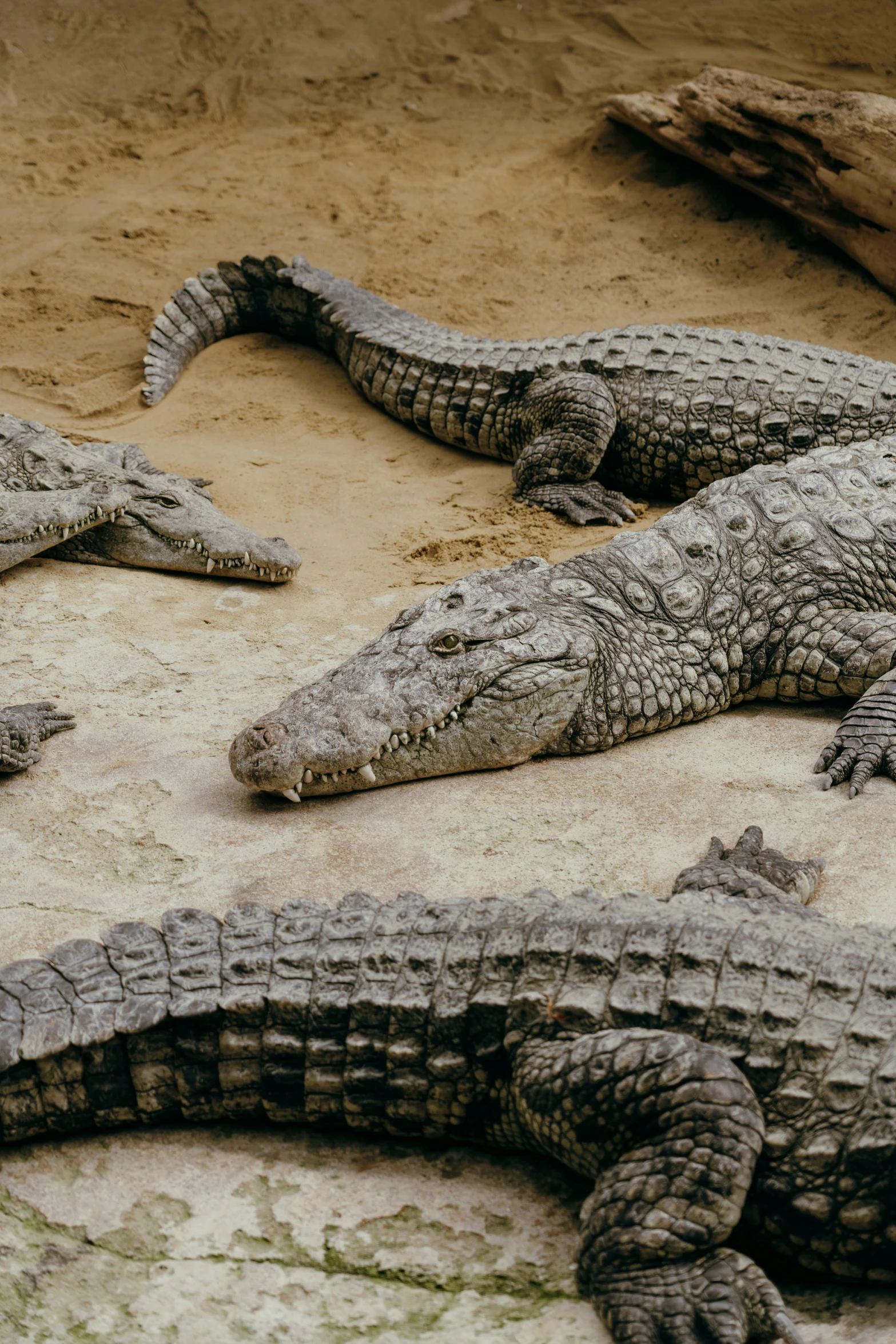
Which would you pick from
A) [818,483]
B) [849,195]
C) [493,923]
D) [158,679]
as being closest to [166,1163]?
[493,923]

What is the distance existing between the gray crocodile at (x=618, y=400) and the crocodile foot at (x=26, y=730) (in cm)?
320

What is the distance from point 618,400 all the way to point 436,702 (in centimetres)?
333

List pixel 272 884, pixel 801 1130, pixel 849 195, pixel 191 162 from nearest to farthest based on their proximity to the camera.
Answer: pixel 801 1130, pixel 272 884, pixel 849 195, pixel 191 162

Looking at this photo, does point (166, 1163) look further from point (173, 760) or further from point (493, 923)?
point (173, 760)

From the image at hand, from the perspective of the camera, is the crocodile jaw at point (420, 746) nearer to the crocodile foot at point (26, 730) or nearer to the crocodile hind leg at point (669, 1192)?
the crocodile foot at point (26, 730)

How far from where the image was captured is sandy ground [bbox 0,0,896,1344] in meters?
2.78

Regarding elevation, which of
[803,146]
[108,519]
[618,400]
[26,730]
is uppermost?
[803,146]

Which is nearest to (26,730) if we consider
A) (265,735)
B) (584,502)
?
(265,735)

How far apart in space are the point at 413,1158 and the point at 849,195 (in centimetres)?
762

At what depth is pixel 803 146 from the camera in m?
8.80

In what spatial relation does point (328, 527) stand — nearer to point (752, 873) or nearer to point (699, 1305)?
point (752, 873)

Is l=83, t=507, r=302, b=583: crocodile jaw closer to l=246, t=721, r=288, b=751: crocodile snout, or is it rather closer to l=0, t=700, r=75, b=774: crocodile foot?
l=0, t=700, r=75, b=774: crocodile foot

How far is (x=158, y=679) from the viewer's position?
17.1 ft

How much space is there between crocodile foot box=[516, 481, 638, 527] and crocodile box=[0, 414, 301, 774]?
62.3 inches
